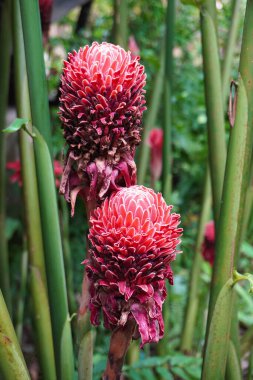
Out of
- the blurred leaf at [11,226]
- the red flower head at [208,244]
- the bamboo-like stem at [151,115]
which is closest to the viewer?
the bamboo-like stem at [151,115]

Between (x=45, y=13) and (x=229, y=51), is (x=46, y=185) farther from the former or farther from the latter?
(x=229, y=51)

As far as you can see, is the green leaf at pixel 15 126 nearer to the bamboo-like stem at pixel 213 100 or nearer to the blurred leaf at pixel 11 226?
the bamboo-like stem at pixel 213 100

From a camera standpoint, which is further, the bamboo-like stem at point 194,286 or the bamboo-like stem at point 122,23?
the bamboo-like stem at point 194,286

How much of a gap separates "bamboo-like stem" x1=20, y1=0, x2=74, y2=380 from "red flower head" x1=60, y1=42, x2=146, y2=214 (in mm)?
54

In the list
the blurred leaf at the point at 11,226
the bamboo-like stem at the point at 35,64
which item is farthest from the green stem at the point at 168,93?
the blurred leaf at the point at 11,226

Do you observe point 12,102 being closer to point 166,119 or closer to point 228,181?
point 166,119

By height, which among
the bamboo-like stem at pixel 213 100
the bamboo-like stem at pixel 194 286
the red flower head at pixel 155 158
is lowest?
the bamboo-like stem at pixel 194 286

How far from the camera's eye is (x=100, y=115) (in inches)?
23.1

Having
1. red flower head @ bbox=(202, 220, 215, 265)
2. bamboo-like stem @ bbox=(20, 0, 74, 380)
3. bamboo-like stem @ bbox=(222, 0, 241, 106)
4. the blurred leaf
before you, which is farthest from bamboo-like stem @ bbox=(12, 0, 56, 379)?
the blurred leaf

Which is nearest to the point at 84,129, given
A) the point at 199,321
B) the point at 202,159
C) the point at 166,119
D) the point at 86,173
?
the point at 86,173

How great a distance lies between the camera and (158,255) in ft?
1.80

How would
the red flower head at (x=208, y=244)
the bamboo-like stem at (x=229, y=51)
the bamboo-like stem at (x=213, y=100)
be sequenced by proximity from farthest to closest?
1. the red flower head at (x=208, y=244)
2. the bamboo-like stem at (x=229, y=51)
3. the bamboo-like stem at (x=213, y=100)

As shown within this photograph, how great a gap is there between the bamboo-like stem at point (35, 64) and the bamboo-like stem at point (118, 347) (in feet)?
0.83

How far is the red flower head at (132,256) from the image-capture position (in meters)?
0.54
